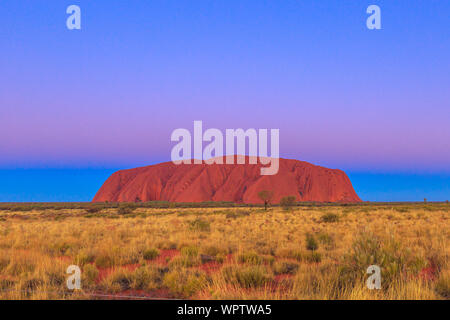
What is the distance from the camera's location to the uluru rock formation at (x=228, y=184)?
359 feet

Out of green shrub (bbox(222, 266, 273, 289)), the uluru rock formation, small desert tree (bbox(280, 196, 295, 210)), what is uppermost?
the uluru rock formation

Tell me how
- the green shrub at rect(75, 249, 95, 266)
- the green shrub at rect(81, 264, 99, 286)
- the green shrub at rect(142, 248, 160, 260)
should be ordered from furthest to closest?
the green shrub at rect(142, 248, 160, 260), the green shrub at rect(75, 249, 95, 266), the green shrub at rect(81, 264, 99, 286)

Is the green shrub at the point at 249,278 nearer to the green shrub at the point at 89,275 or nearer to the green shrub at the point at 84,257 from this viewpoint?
the green shrub at the point at 89,275

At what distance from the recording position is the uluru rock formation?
359ft

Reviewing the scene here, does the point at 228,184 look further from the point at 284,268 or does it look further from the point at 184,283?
the point at 184,283

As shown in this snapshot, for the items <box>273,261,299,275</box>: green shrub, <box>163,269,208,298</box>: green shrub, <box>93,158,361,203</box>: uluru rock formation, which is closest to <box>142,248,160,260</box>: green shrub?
<box>163,269,208,298</box>: green shrub

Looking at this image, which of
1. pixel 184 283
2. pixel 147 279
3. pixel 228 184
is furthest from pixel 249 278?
pixel 228 184

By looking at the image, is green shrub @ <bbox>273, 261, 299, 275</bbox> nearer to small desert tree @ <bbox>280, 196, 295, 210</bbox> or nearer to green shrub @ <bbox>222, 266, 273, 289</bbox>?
green shrub @ <bbox>222, 266, 273, 289</bbox>

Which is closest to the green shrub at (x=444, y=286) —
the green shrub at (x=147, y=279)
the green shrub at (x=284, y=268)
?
the green shrub at (x=284, y=268)

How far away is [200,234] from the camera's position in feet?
51.2

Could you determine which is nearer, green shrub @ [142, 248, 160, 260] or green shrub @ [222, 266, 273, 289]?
green shrub @ [222, 266, 273, 289]
